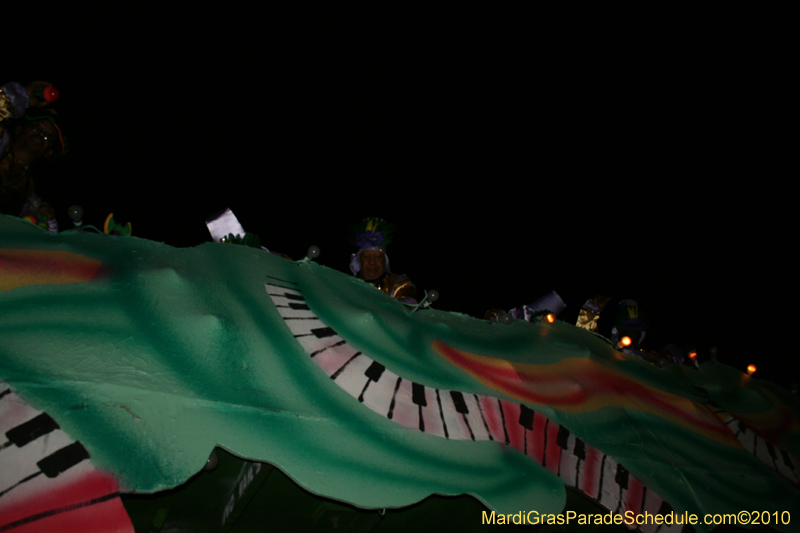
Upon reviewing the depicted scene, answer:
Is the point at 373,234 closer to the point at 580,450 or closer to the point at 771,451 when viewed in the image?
the point at 580,450

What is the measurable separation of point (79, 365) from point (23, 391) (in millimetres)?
131

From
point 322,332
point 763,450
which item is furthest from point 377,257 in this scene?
point 763,450

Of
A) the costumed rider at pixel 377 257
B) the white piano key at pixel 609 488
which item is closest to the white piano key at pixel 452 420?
the white piano key at pixel 609 488

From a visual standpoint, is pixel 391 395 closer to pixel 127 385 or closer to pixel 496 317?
pixel 127 385

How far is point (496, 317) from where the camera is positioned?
2.65 metres

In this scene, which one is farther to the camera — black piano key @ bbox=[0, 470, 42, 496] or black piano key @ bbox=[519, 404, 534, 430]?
black piano key @ bbox=[519, 404, 534, 430]

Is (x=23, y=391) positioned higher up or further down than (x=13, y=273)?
further down

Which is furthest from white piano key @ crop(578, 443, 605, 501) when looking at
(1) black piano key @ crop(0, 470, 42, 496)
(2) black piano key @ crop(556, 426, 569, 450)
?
(1) black piano key @ crop(0, 470, 42, 496)

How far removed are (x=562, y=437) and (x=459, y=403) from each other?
1.67 ft

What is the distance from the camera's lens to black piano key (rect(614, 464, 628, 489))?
202cm

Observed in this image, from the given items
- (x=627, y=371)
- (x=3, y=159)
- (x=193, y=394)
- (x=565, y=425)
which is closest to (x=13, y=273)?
(x=193, y=394)

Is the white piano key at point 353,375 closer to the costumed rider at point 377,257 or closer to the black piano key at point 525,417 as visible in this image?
the black piano key at point 525,417

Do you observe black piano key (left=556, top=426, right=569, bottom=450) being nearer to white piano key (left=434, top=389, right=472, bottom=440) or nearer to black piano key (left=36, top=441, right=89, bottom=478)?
white piano key (left=434, top=389, right=472, bottom=440)

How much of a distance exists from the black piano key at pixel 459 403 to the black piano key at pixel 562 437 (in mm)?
454
